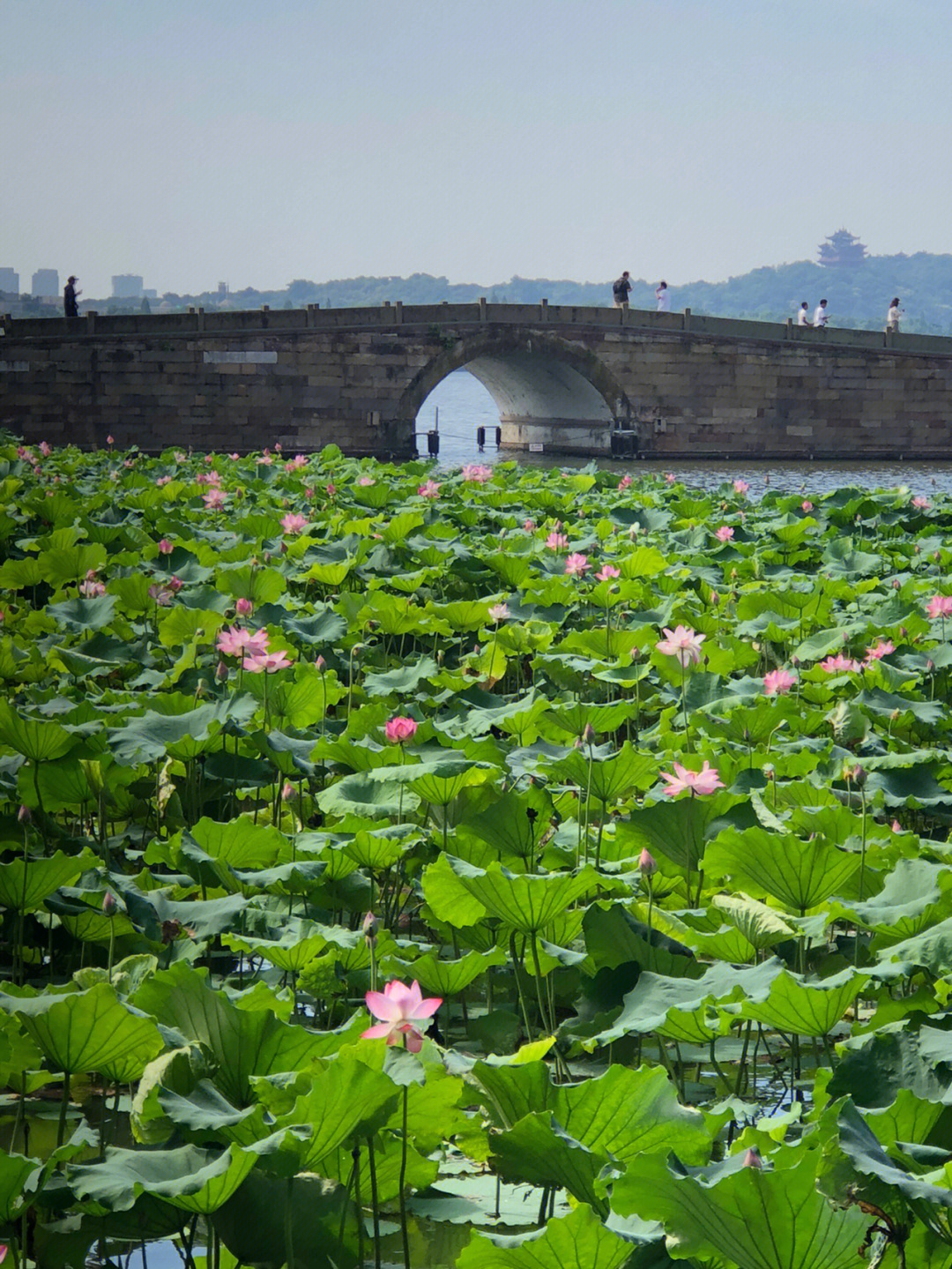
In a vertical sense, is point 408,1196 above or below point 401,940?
below

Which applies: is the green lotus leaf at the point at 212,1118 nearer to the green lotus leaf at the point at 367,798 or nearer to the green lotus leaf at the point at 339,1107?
the green lotus leaf at the point at 339,1107

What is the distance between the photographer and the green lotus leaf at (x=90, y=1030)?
1.92m

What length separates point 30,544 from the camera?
711 centimetres

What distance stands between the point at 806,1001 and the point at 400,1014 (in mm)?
579

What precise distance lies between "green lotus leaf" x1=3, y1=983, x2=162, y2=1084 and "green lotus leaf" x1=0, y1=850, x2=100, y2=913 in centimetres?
51

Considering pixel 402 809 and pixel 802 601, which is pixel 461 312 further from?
pixel 402 809

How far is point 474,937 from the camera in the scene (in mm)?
2752

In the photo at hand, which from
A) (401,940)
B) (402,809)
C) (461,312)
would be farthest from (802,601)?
(461,312)

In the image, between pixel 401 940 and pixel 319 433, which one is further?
pixel 319 433

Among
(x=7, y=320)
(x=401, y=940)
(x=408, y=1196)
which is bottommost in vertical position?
(x=408, y=1196)

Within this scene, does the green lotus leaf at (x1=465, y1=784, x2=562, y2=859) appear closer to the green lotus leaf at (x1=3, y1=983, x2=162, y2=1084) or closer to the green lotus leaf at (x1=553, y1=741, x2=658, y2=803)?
the green lotus leaf at (x1=553, y1=741, x2=658, y2=803)

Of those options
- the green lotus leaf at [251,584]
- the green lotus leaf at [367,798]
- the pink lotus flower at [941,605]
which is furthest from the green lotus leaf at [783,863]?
the green lotus leaf at [251,584]

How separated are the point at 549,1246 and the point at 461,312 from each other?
91.3 feet

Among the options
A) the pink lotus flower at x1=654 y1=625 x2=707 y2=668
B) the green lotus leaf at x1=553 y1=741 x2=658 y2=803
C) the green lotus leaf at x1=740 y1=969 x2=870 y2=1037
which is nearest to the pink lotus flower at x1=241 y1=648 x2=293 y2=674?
the green lotus leaf at x1=553 y1=741 x2=658 y2=803
